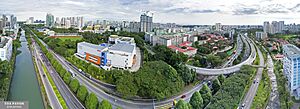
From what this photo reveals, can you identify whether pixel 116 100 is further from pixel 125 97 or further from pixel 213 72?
pixel 213 72

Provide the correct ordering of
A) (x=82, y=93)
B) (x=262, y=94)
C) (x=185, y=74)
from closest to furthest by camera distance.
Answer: (x=82, y=93)
(x=262, y=94)
(x=185, y=74)

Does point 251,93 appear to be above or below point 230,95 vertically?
below

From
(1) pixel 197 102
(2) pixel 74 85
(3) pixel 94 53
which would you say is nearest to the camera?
(1) pixel 197 102

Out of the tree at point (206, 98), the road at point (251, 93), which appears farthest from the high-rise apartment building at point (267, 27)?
the tree at point (206, 98)

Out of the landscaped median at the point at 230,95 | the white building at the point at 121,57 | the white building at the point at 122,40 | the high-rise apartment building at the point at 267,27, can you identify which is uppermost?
the high-rise apartment building at the point at 267,27

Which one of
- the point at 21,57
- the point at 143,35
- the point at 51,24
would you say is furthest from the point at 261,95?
the point at 51,24

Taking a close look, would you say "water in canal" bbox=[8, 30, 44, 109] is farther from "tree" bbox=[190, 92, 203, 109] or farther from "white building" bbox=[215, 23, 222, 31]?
"white building" bbox=[215, 23, 222, 31]

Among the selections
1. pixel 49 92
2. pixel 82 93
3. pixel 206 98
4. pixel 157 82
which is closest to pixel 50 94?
pixel 49 92

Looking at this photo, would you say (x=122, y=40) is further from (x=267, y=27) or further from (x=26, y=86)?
(x=267, y=27)

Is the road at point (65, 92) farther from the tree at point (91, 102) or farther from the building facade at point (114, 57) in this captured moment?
the building facade at point (114, 57)

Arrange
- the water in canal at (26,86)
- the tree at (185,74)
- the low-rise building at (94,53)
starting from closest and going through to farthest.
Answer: the water in canal at (26,86) → the tree at (185,74) → the low-rise building at (94,53)
